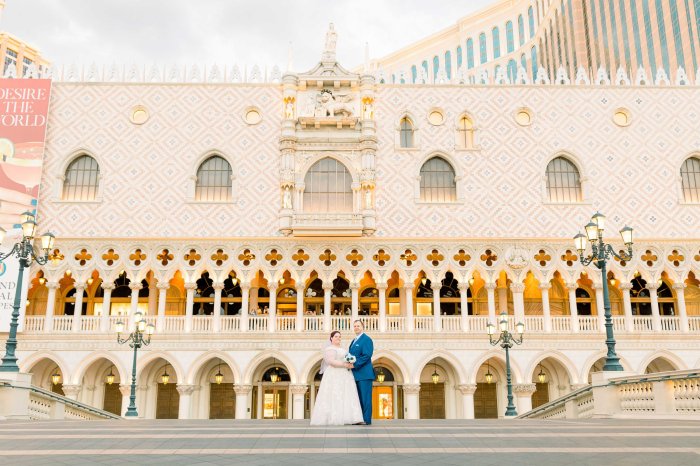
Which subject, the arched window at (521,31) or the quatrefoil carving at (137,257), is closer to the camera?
the quatrefoil carving at (137,257)

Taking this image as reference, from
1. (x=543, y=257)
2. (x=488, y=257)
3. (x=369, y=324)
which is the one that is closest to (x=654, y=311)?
(x=543, y=257)

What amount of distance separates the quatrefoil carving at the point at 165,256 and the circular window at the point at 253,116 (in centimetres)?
532

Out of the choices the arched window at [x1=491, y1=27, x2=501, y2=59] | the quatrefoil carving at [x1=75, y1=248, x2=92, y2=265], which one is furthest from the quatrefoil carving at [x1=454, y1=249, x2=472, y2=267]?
the arched window at [x1=491, y1=27, x2=501, y2=59]

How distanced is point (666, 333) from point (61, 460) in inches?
808

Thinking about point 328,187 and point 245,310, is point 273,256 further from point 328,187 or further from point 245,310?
point 328,187

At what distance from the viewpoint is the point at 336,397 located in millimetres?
8328

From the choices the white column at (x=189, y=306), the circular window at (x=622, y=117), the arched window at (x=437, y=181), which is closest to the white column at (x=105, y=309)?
the white column at (x=189, y=306)

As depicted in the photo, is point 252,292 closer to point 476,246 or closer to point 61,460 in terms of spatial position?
point 476,246

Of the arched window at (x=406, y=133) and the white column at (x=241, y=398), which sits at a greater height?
the arched window at (x=406, y=133)

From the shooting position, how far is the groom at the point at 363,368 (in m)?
8.38

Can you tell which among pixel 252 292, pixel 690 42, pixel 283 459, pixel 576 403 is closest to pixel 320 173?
pixel 252 292

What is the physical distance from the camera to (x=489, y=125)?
73.0ft

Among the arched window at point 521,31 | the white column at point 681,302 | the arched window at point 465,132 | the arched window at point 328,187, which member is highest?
the arched window at point 521,31

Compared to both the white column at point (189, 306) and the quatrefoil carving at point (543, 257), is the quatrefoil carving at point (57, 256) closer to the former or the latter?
the white column at point (189, 306)
